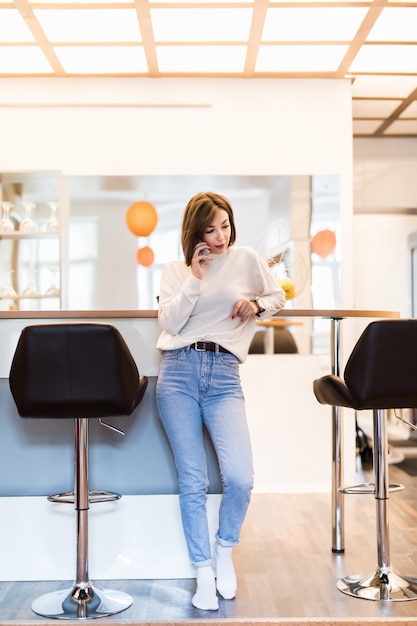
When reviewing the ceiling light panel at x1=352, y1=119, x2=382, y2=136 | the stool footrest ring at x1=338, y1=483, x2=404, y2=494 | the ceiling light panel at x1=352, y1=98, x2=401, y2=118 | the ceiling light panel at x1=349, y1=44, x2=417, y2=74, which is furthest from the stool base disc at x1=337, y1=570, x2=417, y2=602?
the ceiling light panel at x1=352, y1=119, x2=382, y2=136

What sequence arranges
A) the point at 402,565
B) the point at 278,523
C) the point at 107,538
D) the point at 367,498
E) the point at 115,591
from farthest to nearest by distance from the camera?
the point at 367,498 → the point at 278,523 → the point at 402,565 → the point at 107,538 → the point at 115,591

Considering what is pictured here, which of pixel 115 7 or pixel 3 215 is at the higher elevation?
pixel 115 7

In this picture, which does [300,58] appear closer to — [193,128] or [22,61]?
[193,128]

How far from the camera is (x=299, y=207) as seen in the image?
491 cm

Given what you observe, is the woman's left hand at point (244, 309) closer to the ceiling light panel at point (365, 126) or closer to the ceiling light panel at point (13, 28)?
the ceiling light panel at point (13, 28)

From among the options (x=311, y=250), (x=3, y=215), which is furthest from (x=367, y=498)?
(x=3, y=215)

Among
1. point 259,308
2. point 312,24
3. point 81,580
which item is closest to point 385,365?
point 259,308

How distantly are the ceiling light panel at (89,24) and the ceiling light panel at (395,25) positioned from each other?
137cm

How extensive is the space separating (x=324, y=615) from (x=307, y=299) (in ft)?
9.03

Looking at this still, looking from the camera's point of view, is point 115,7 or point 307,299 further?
point 307,299

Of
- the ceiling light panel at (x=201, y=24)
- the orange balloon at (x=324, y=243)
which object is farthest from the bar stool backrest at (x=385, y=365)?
the orange balloon at (x=324, y=243)

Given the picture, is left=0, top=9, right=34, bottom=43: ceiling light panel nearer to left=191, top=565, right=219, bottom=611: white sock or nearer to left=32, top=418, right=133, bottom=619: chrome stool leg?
left=32, top=418, right=133, bottom=619: chrome stool leg

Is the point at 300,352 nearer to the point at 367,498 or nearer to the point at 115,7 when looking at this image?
the point at 367,498

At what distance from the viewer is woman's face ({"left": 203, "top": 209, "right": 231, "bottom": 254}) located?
251 cm
